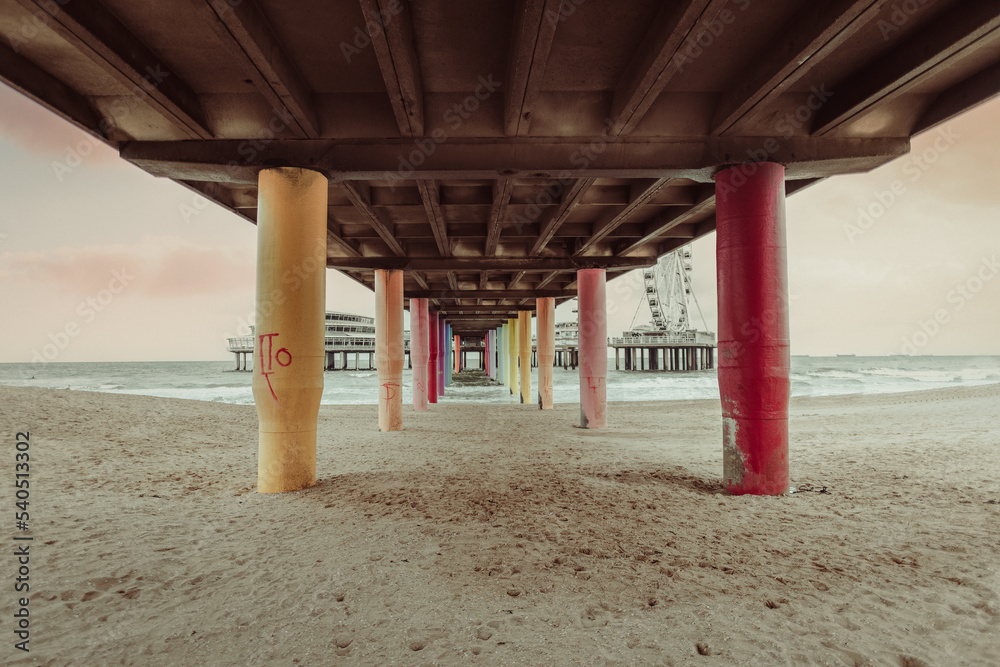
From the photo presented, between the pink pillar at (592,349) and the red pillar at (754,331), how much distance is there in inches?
308

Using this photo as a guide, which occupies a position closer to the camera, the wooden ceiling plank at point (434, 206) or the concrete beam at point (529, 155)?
the concrete beam at point (529, 155)

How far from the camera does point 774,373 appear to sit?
6816mm

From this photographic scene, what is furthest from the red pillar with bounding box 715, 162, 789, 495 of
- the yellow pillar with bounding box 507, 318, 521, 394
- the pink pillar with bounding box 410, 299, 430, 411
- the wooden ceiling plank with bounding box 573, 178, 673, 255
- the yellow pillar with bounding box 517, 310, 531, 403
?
the yellow pillar with bounding box 507, 318, 521, 394

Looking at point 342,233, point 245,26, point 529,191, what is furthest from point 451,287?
point 245,26

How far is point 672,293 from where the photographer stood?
67.6m

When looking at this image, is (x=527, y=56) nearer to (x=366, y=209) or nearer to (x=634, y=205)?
(x=634, y=205)

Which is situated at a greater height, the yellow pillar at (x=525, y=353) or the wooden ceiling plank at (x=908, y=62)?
the wooden ceiling plank at (x=908, y=62)

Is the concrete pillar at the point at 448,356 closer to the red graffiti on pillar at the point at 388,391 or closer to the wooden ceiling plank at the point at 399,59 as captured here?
the red graffiti on pillar at the point at 388,391

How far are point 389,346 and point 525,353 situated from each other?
13047mm

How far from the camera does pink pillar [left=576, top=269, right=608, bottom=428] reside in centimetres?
1505

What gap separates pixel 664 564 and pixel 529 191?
314 inches

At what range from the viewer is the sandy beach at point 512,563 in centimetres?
319

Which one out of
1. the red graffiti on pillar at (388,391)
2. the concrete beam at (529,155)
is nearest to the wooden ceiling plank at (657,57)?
the concrete beam at (529,155)

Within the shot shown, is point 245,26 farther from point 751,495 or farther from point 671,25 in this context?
point 751,495
